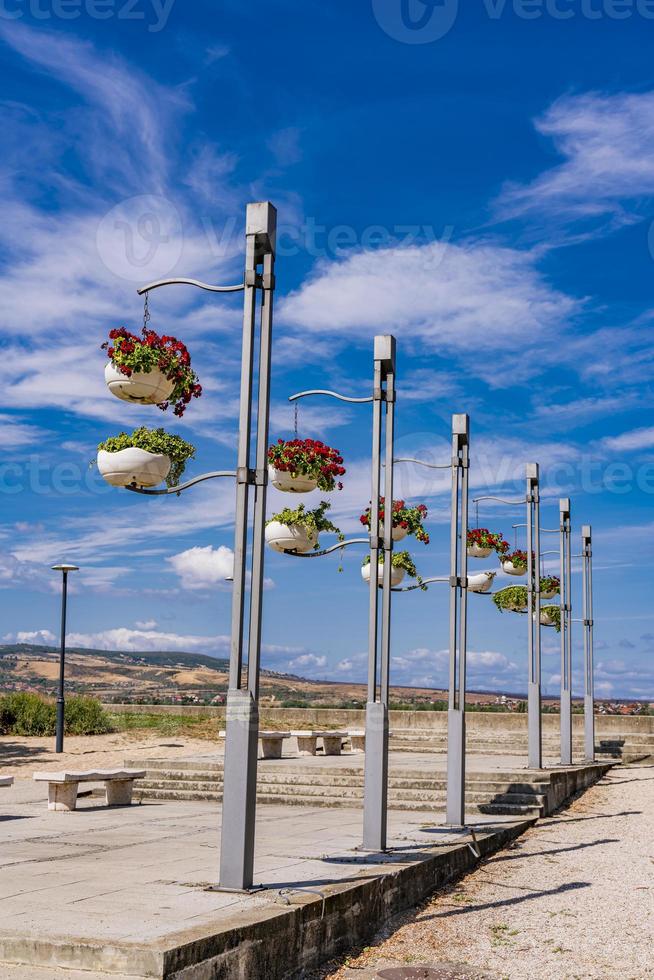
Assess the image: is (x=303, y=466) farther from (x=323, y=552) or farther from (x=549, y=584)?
(x=549, y=584)

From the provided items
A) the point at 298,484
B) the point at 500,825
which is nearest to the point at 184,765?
the point at 500,825

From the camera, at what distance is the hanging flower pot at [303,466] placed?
40.8 feet

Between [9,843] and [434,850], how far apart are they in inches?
179

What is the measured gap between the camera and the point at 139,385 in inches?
371

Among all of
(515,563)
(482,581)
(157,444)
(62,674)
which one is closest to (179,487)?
(157,444)

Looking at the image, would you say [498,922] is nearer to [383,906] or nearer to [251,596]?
[383,906]

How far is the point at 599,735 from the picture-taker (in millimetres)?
32156

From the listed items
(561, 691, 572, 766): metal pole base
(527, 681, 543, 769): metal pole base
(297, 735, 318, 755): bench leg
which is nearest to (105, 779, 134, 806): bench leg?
(527, 681, 543, 769): metal pole base

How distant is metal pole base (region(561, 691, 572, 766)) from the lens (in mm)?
23172

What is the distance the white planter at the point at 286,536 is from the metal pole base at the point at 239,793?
488 centimetres

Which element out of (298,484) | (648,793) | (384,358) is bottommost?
(648,793)

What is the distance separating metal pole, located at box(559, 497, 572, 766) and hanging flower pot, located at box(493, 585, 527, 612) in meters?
0.91

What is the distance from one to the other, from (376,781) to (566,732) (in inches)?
528

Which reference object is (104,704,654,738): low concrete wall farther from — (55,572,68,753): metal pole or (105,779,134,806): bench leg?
(105,779,134,806): bench leg
